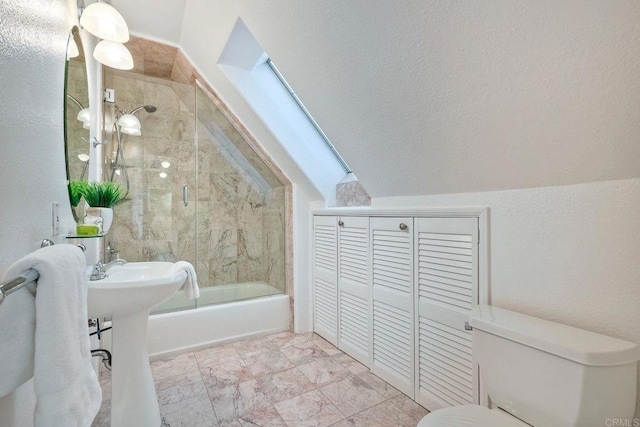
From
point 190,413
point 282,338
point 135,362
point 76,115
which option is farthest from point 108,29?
point 282,338

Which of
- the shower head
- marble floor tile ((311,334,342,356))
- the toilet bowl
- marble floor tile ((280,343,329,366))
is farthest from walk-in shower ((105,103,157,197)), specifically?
the toilet bowl

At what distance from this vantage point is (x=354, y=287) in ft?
7.38

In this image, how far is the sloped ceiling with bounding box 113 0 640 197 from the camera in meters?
0.86

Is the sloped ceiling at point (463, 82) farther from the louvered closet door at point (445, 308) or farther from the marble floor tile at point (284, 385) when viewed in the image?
the marble floor tile at point (284, 385)

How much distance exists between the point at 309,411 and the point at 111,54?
7.47 feet

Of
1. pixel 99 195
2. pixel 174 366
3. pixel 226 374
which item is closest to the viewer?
pixel 99 195

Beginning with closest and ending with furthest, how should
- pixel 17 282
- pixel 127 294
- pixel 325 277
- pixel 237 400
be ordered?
pixel 17 282 < pixel 127 294 < pixel 237 400 < pixel 325 277

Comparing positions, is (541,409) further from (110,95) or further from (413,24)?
(110,95)

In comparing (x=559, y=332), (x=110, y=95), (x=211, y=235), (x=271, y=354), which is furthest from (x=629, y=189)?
(x=110, y=95)

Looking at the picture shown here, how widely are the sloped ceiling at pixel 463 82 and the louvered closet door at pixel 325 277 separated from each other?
0.85 meters

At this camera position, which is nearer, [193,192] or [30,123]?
[30,123]

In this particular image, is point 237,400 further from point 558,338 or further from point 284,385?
point 558,338

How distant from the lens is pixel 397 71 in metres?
1.26

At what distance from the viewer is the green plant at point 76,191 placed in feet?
4.58
